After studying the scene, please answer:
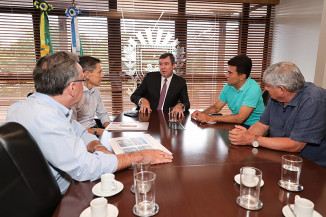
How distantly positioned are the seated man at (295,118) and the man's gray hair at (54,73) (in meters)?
1.01

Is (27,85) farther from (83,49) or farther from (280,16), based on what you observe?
(280,16)

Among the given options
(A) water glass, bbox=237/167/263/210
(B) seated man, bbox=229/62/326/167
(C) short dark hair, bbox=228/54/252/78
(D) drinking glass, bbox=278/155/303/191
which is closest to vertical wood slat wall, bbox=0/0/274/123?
(C) short dark hair, bbox=228/54/252/78

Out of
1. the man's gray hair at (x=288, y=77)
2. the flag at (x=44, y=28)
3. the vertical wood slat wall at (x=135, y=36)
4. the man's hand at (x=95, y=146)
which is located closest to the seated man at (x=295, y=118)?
the man's gray hair at (x=288, y=77)

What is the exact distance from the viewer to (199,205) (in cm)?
83

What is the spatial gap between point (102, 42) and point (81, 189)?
3.19 metres

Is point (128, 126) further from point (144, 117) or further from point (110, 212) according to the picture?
point (110, 212)

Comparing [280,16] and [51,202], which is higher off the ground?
[280,16]

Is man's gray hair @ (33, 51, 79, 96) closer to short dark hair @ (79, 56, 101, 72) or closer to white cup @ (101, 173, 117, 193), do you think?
white cup @ (101, 173, 117, 193)

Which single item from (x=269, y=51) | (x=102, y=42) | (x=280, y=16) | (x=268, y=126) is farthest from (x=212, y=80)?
(x=268, y=126)

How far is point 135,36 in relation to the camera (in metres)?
3.81

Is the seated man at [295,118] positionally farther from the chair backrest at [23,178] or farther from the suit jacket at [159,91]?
the suit jacket at [159,91]

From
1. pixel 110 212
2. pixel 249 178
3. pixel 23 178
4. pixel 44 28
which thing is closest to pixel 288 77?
pixel 249 178

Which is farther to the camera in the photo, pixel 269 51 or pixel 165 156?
pixel 269 51

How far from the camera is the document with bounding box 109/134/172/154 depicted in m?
1.33
